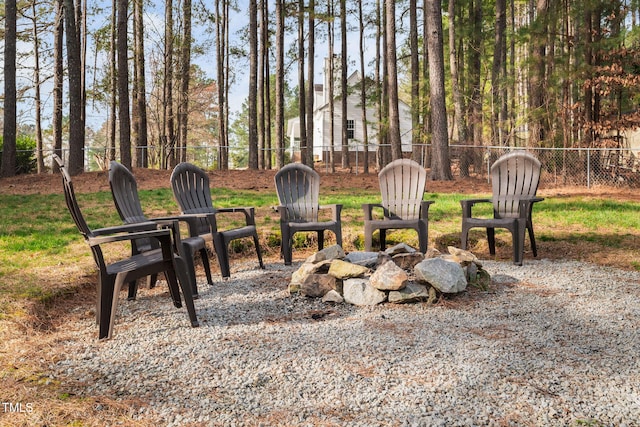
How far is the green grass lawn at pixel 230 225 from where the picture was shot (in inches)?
177

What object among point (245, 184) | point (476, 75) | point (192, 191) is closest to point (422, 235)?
point (192, 191)

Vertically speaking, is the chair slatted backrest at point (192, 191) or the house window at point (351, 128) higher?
the house window at point (351, 128)

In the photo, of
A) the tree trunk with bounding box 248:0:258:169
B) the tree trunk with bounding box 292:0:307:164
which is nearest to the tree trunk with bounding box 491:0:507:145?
the tree trunk with bounding box 292:0:307:164

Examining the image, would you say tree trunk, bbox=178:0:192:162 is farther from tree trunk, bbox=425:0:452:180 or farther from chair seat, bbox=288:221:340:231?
chair seat, bbox=288:221:340:231

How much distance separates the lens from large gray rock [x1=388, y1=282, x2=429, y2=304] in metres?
3.87

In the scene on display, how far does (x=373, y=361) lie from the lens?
275cm

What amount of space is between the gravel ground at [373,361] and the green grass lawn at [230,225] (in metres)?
0.98

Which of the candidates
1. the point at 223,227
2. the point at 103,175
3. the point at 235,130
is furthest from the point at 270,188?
the point at 235,130

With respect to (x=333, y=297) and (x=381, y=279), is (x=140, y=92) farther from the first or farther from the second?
(x=381, y=279)

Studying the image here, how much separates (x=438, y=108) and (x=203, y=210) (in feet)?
29.2

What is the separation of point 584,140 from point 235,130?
4278cm

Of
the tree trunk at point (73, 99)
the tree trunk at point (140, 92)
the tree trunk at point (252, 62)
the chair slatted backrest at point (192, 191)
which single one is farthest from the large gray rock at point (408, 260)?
the tree trunk at point (140, 92)

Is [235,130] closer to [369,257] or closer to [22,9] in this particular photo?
[22,9]

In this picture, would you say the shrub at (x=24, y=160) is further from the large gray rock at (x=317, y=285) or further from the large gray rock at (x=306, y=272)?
the large gray rock at (x=317, y=285)
